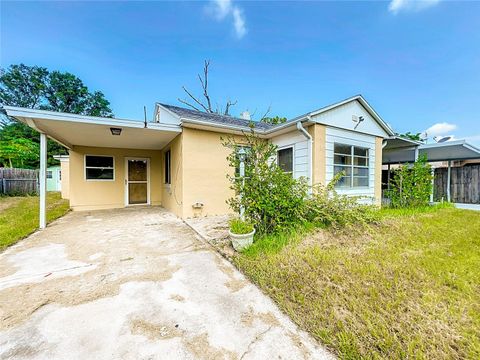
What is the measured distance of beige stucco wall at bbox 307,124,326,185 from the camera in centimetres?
567

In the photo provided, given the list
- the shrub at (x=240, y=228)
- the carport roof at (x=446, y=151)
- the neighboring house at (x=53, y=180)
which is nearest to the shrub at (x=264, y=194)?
the shrub at (x=240, y=228)

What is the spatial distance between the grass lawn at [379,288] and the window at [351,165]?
8.27ft

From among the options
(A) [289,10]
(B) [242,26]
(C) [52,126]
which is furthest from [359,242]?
(B) [242,26]

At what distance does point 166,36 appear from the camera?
37.5ft

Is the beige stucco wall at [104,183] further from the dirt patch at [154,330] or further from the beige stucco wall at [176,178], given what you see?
the dirt patch at [154,330]

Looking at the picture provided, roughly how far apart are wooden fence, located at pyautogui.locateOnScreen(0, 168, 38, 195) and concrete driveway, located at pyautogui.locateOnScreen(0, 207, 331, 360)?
11846 mm

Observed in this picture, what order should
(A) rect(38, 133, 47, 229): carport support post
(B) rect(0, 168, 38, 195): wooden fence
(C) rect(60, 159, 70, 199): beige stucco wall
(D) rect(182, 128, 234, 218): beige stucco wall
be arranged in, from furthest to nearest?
1. (C) rect(60, 159, 70, 199): beige stucco wall
2. (B) rect(0, 168, 38, 195): wooden fence
3. (D) rect(182, 128, 234, 218): beige stucco wall
4. (A) rect(38, 133, 47, 229): carport support post

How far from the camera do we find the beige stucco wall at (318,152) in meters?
5.67

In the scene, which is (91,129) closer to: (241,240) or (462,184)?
(241,240)

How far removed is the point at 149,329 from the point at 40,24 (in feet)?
45.8

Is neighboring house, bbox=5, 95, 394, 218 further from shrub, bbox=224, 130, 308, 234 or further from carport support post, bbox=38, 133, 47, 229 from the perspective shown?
shrub, bbox=224, 130, 308, 234

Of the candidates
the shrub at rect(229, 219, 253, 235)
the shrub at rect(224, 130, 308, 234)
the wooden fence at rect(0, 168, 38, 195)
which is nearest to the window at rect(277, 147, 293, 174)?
the shrub at rect(224, 130, 308, 234)

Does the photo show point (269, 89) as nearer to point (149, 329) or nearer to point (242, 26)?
point (242, 26)

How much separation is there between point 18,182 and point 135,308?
15432 mm
